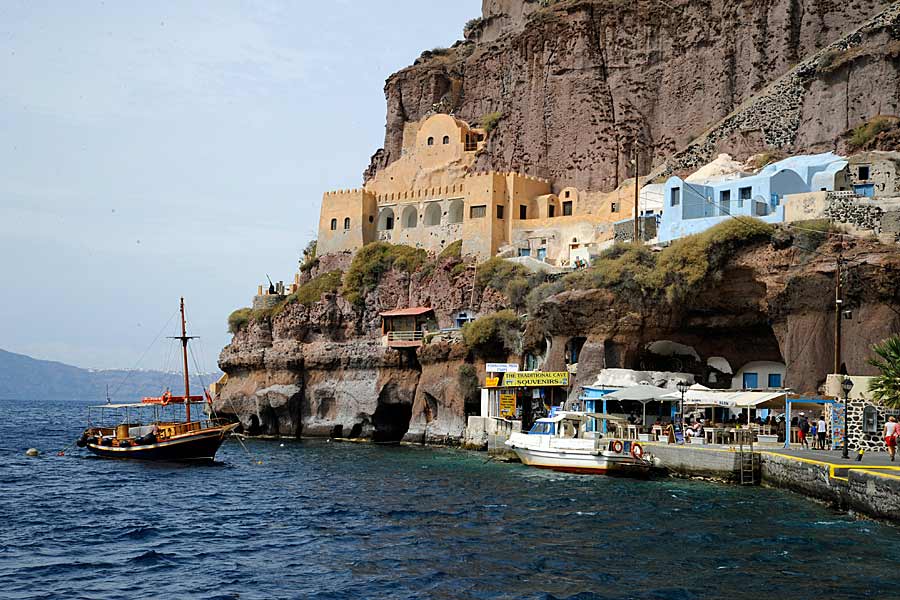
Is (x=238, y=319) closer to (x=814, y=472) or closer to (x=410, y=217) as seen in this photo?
(x=410, y=217)

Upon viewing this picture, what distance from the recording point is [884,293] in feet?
156

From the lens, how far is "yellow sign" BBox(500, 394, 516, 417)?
58531 millimetres

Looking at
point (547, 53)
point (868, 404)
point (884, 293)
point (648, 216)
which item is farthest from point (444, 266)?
point (868, 404)

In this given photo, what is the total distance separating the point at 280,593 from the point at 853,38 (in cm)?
5719

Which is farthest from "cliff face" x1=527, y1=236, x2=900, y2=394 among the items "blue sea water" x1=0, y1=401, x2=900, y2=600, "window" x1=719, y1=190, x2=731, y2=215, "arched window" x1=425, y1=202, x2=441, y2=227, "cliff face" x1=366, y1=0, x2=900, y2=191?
"arched window" x1=425, y1=202, x2=441, y2=227

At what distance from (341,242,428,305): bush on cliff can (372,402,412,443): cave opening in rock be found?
9.99 meters

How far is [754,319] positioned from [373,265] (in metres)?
31.4

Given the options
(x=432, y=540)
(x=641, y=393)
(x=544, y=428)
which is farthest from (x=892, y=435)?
(x=544, y=428)

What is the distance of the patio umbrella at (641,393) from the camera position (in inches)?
1889

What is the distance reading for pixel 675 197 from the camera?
60.2m

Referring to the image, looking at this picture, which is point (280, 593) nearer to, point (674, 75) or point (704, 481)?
point (704, 481)

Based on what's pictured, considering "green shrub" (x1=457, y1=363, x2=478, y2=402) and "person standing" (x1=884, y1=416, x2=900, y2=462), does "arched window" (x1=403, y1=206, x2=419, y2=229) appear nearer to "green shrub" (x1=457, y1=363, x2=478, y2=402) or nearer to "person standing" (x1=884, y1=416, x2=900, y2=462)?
"green shrub" (x1=457, y1=363, x2=478, y2=402)

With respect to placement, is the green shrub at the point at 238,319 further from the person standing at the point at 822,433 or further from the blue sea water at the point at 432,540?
the person standing at the point at 822,433

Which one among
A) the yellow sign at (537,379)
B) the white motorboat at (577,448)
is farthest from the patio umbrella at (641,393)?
the yellow sign at (537,379)
